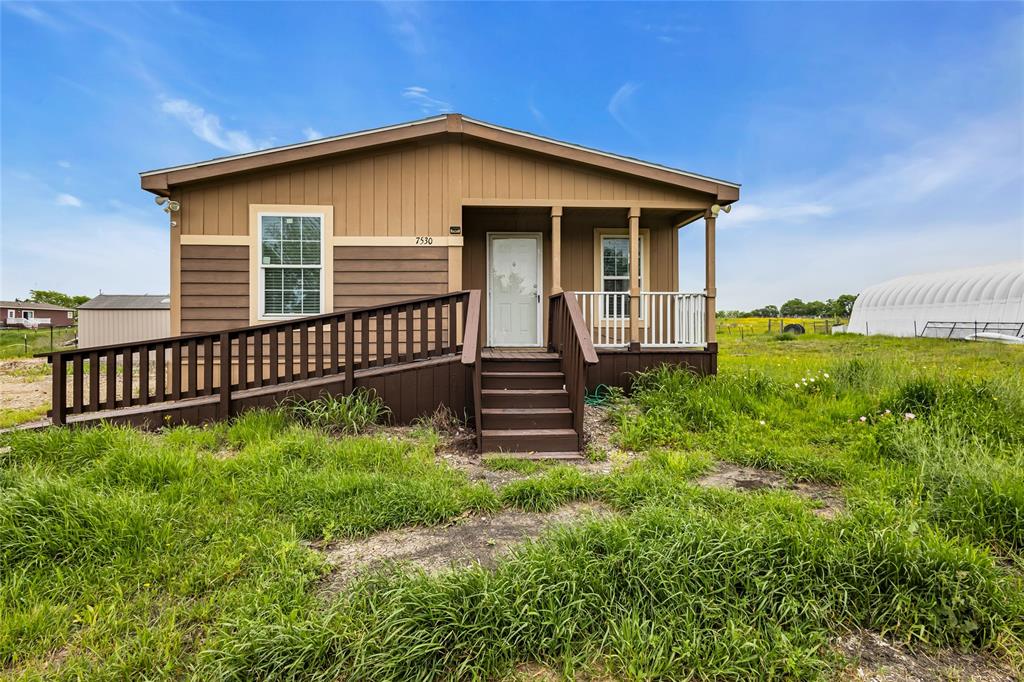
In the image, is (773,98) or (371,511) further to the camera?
(773,98)

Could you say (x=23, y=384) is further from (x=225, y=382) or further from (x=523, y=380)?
(x=523, y=380)

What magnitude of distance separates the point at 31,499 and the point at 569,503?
313cm

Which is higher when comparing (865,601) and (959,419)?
(959,419)

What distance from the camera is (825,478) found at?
3.49 metres

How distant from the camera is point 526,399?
5008 mm

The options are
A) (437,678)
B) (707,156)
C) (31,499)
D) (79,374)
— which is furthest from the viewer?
(707,156)

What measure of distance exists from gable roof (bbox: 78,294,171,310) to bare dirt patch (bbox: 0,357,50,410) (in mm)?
3918

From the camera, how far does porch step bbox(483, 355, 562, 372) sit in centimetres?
562

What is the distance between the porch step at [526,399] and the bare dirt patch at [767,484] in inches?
A: 69.5

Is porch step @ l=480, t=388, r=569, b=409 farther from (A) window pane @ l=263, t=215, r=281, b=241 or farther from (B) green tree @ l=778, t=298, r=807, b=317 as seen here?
(B) green tree @ l=778, t=298, r=807, b=317

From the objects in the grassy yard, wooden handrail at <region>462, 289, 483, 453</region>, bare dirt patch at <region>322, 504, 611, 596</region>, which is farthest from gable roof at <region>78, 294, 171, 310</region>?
bare dirt patch at <region>322, 504, 611, 596</region>

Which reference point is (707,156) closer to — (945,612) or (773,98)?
(773,98)

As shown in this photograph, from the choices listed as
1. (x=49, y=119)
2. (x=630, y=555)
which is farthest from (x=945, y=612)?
(x=49, y=119)

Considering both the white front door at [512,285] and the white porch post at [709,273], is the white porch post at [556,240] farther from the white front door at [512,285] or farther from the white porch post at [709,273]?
the white porch post at [709,273]
